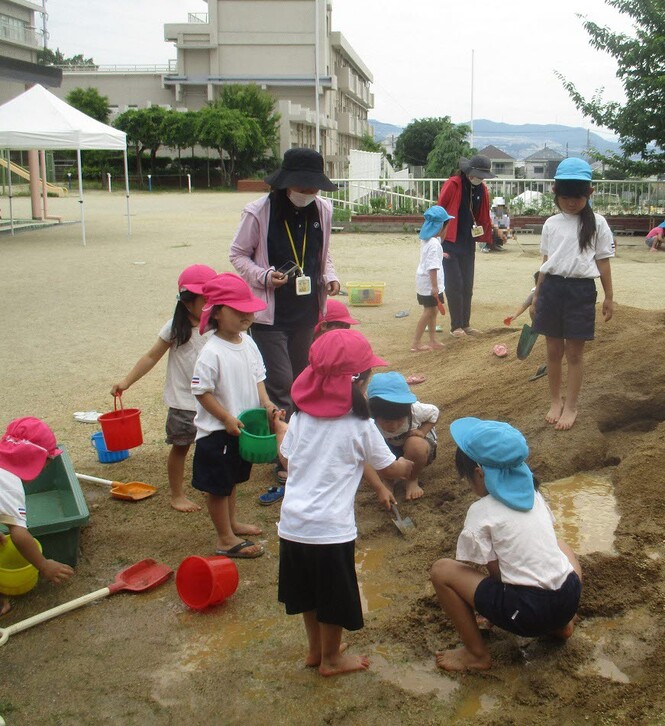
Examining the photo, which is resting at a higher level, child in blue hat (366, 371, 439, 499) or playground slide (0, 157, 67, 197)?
playground slide (0, 157, 67, 197)

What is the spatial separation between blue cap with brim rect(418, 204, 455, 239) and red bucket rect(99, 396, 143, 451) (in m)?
4.16

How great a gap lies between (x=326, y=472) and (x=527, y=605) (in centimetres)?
84

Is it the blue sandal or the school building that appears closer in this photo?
the blue sandal

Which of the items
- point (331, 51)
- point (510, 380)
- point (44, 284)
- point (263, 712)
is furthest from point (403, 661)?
point (331, 51)

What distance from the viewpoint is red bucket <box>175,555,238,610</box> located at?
3422 millimetres

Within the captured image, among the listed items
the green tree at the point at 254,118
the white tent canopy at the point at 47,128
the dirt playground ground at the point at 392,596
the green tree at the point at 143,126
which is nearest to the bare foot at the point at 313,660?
the dirt playground ground at the point at 392,596

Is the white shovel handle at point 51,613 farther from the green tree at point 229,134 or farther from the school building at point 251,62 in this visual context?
the school building at point 251,62

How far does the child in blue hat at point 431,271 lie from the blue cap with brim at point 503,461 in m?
Answer: 5.18

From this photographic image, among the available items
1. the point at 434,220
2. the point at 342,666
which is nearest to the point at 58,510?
the point at 342,666

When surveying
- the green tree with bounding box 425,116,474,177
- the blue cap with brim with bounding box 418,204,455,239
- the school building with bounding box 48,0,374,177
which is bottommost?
the blue cap with brim with bounding box 418,204,455,239

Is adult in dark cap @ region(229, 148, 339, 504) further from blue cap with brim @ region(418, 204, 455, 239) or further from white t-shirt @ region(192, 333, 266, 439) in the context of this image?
blue cap with brim @ region(418, 204, 455, 239)

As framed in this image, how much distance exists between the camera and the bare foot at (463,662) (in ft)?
9.82

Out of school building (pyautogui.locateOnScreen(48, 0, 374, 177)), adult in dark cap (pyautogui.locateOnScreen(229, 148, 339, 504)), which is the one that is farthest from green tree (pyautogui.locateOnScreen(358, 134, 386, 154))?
adult in dark cap (pyautogui.locateOnScreen(229, 148, 339, 504))

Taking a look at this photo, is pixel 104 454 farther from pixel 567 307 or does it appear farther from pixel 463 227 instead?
pixel 463 227
